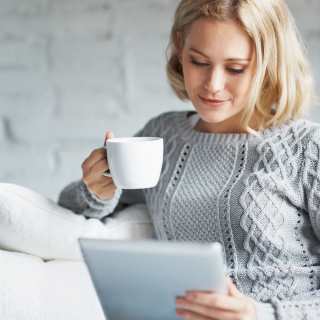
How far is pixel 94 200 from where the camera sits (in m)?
1.31

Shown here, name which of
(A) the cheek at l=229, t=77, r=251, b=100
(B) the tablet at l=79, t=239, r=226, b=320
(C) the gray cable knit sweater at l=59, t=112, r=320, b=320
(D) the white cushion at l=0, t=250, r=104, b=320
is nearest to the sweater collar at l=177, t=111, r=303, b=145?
(C) the gray cable knit sweater at l=59, t=112, r=320, b=320

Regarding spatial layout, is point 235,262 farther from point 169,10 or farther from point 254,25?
point 169,10

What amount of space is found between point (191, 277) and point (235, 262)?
377 mm

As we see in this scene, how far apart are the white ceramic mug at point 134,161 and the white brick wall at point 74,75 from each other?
677 mm

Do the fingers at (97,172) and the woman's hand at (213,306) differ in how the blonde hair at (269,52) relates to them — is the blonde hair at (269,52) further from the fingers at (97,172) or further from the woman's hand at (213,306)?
the woman's hand at (213,306)

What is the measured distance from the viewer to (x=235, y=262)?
3.88 ft

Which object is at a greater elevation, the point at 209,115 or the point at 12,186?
the point at 209,115

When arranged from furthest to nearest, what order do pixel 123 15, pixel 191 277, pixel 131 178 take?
1. pixel 123 15
2. pixel 131 178
3. pixel 191 277

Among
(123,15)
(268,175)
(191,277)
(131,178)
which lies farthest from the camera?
(123,15)

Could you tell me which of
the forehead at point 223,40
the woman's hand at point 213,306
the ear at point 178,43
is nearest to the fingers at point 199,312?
the woman's hand at point 213,306

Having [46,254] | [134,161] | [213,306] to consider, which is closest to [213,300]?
[213,306]

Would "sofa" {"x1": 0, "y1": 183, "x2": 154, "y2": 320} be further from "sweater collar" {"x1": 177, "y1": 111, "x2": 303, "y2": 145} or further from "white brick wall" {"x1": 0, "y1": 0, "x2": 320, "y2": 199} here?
"white brick wall" {"x1": 0, "y1": 0, "x2": 320, "y2": 199}

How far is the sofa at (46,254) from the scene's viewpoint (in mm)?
1125

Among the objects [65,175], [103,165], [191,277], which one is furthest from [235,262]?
[65,175]
